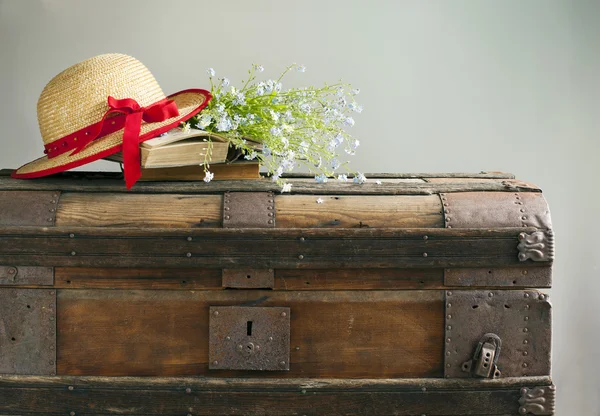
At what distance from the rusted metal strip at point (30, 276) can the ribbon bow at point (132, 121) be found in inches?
13.7

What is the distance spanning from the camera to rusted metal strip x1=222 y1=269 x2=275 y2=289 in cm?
197

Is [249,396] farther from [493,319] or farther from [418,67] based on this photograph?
[418,67]

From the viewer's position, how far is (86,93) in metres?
2.04

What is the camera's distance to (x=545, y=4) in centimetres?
281

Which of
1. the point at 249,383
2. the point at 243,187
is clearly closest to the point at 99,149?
the point at 243,187

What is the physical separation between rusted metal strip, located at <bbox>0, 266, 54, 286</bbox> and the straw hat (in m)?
0.29

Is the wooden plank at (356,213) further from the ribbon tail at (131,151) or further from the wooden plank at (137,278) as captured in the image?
the ribbon tail at (131,151)

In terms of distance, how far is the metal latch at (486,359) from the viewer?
1.97m

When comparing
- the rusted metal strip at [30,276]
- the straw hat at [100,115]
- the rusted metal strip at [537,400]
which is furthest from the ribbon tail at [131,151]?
the rusted metal strip at [537,400]

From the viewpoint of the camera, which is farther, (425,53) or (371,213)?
(425,53)

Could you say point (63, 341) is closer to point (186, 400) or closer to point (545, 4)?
point (186, 400)

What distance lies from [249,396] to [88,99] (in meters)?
1.00

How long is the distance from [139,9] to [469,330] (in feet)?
6.01

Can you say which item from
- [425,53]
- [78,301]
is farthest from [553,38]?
[78,301]
